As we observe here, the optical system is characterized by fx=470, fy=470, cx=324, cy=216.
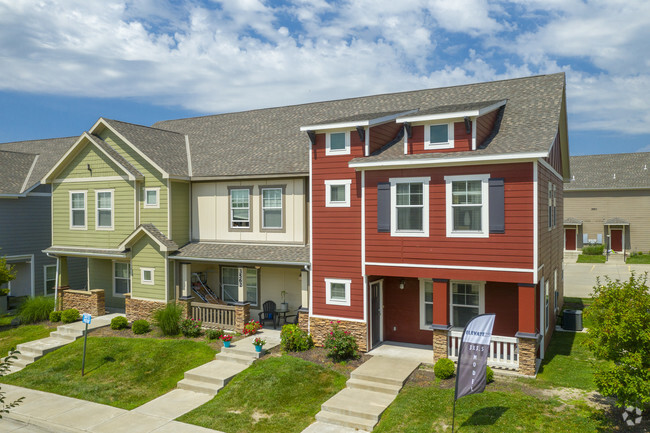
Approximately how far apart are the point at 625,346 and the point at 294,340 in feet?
31.9

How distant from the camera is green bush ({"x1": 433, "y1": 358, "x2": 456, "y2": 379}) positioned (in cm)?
1329

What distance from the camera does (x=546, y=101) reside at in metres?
16.5

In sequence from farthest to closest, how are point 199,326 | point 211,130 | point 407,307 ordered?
1. point 211,130
2. point 199,326
3. point 407,307

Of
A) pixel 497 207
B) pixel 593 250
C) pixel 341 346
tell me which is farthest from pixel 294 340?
pixel 593 250

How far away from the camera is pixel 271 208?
19.4m

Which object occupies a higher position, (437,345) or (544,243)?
(544,243)

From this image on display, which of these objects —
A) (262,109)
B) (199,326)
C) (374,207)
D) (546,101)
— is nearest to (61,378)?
(199,326)

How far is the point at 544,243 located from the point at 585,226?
119ft

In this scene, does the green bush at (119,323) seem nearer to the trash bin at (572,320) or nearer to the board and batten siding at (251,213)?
the board and batten siding at (251,213)

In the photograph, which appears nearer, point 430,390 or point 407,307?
point 430,390

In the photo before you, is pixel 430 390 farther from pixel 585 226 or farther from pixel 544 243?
pixel 585 226

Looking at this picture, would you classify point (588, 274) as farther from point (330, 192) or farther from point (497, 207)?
point (330, 192)

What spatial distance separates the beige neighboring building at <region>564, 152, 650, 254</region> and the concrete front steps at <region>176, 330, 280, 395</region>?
128 ft

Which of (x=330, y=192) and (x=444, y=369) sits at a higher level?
(x=330, y=192)
